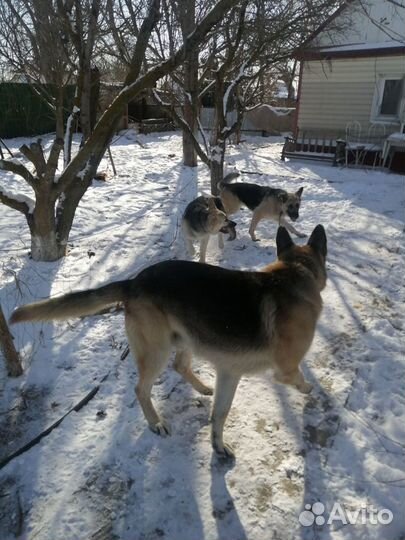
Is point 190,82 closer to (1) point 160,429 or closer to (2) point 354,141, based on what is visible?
(2) point 354,141

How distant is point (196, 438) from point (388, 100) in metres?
15.8

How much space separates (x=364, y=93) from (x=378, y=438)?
15.2 meters

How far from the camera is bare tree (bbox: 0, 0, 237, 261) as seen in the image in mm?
4531

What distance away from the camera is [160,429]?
2.68 m

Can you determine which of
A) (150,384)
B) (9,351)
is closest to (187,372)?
(150,384)

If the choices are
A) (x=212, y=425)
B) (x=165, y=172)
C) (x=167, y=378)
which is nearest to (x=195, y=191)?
(x=165, y=172)

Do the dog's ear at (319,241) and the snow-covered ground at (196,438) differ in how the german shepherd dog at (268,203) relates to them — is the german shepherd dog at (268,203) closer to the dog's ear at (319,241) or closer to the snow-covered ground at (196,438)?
the snow-covered ground at (196,438)

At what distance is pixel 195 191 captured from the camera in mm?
9523

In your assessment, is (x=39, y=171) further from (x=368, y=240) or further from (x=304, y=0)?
(x=304, y=0)

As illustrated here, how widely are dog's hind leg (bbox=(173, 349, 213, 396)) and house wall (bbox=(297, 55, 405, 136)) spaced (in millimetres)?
14300

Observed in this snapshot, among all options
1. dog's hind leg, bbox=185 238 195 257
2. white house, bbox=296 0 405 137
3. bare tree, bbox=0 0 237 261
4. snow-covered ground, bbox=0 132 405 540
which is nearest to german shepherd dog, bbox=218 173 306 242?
dog's hind leg, bbox=185 238 195 257

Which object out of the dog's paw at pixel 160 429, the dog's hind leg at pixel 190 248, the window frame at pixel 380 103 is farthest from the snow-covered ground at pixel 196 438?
the window frame at pixel 380 103

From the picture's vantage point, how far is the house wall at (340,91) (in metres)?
13.7

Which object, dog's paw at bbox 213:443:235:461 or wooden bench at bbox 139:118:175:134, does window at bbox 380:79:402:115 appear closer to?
wooden bench at bbox 139:118:175:134
